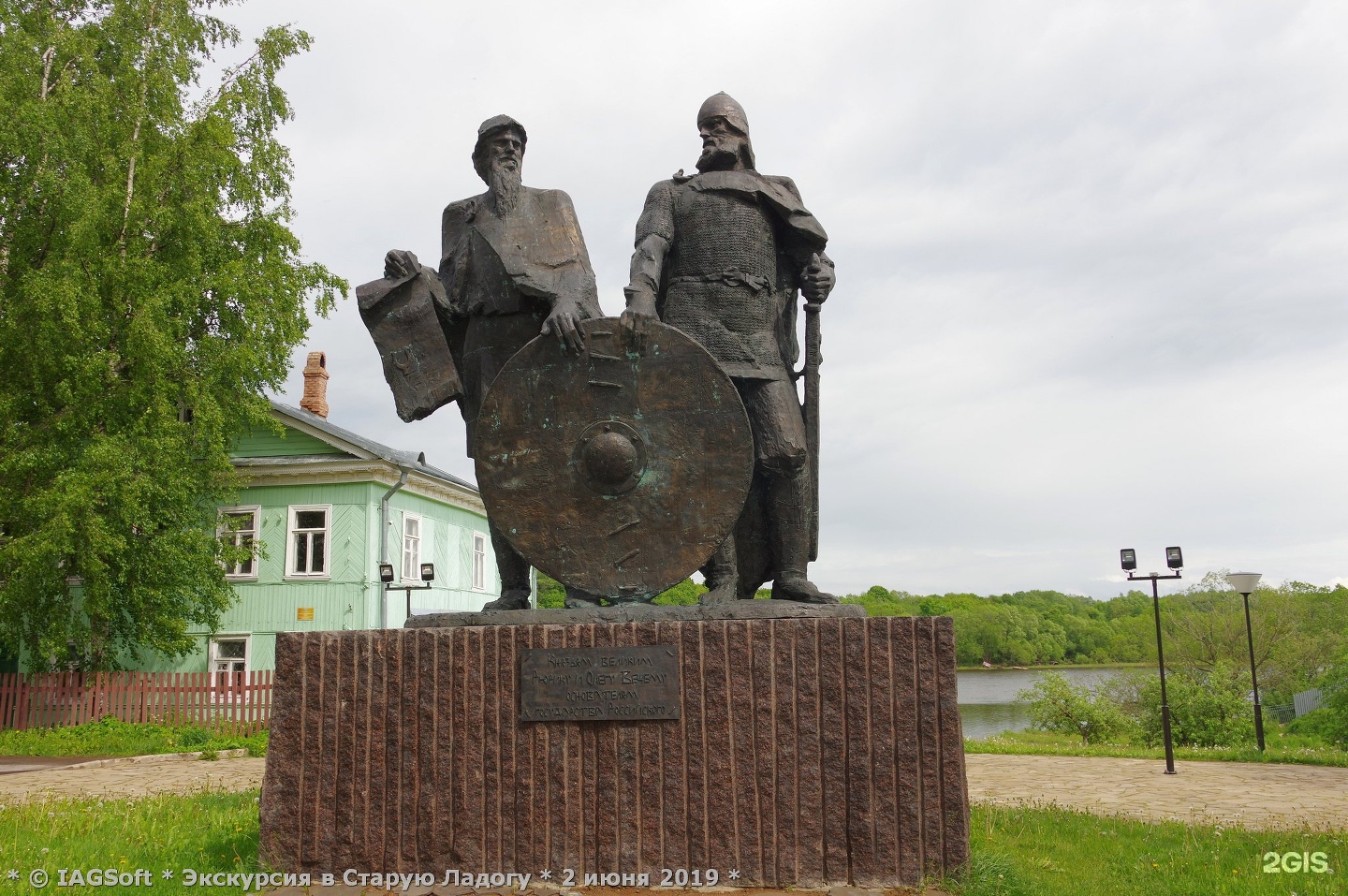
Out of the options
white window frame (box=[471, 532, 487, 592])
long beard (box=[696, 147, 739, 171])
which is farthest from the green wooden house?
long beard (box=[696, 147, 739, 171])

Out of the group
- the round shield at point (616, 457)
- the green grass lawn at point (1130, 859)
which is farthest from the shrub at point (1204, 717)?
the round shield at point (616, 457)

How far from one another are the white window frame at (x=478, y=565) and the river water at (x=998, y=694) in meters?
10.7

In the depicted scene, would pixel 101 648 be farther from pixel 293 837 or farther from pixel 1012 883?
pixel 1012 883

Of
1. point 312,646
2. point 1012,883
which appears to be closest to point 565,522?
point 312,646

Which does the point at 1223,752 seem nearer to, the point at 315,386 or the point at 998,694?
the point at 315,386

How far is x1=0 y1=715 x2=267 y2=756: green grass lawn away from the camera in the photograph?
43.4 feet

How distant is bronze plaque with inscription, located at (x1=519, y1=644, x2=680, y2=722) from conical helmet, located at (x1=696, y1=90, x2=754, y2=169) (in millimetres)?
2527

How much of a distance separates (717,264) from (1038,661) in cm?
3993

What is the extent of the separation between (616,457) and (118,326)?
13695mm

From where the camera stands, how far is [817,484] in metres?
4.77

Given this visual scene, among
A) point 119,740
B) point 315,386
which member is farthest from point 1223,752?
point 315,386

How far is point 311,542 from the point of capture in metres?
18.2

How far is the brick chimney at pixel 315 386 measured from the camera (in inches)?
883

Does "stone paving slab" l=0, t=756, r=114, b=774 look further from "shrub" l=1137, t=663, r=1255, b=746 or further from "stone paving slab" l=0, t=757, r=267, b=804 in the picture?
"shrub" l=1137, t=663, r=1255, b=746
